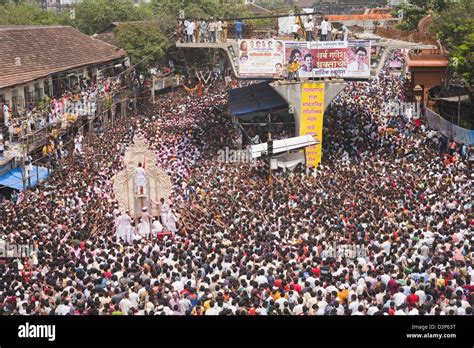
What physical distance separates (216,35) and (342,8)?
90.4 metres

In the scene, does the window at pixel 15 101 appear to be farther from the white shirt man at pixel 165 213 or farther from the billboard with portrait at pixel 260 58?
the white shirt man at pixel 165 213

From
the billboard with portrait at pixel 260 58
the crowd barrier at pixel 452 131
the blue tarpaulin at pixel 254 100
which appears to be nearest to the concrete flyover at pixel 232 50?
the billboard with portrait at pixel 260 58

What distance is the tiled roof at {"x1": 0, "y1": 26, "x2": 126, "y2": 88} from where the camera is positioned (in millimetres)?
30500

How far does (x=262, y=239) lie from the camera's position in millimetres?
16891

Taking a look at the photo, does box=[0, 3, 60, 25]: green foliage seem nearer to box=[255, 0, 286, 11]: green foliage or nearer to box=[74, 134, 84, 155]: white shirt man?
box=[74, 134, 84, 155]: white shirt man

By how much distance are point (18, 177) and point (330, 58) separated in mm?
13407

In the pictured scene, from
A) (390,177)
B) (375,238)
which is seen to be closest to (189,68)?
(390,177)

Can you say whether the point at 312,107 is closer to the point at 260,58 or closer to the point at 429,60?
the point at 260,58

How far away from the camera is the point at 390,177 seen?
23141 millimetres

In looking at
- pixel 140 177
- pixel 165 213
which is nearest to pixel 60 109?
pixel 140 177

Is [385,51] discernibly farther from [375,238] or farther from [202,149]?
[375,238]

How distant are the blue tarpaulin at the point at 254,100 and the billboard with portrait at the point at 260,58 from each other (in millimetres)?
2858

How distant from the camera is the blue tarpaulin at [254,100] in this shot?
32.2 m

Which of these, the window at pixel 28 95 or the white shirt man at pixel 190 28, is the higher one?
the white shirt man at pixel 190 28
